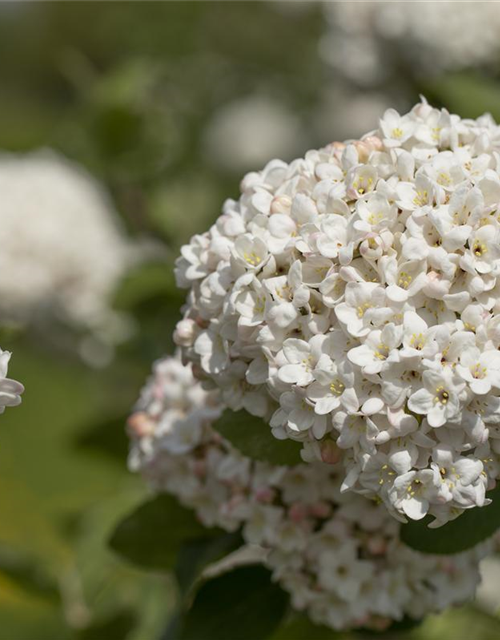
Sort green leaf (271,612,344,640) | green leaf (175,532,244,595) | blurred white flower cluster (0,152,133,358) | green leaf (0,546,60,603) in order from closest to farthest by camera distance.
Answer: green leaf (175,532,244,595)
green leaf (271,612,344,640)
green leaf (0,546,60,603)
blurred white flower cluster (0,152,133,358)

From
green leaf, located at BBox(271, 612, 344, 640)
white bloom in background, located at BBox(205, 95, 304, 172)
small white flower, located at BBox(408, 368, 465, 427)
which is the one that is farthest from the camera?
white bloom in background, located at BBox(205, 95, 304, 172)

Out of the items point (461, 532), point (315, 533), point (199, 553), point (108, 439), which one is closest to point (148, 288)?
point (108, 439)

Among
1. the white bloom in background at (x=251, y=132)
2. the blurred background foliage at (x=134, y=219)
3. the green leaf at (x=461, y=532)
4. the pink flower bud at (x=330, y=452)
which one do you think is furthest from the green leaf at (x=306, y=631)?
the white bloom in background at (x=251, y=132)

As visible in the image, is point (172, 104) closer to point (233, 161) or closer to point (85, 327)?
point (85, 327)

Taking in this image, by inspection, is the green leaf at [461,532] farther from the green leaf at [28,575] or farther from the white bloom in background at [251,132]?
the white bloom in background at [251,132]

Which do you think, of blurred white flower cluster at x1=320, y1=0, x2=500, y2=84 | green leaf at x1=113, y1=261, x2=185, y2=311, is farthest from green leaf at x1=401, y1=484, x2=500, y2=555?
blurred white flower cluster at x1=320, y1=0, x2=500, y2=84

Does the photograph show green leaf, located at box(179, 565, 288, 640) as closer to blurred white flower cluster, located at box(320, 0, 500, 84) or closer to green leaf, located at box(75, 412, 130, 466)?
green leaf, located at box(75, 412, 130, 466)

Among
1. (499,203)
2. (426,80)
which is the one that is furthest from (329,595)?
(426,80)
